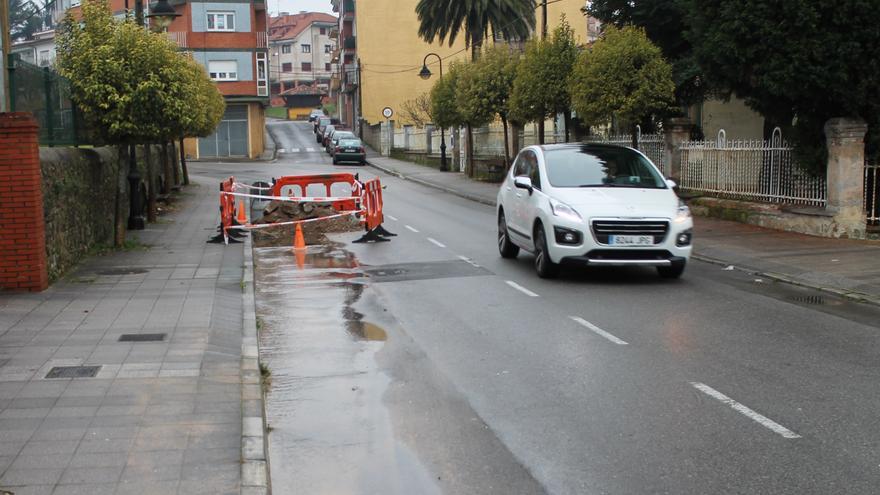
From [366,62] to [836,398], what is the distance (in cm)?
6806

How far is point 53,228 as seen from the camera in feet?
43.5

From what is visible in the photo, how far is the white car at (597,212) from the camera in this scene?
12633 mm

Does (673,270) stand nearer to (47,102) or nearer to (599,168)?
(599,168)

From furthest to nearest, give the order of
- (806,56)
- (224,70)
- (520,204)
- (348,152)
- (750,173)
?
(224,70) < (348,152) < (750,173) < (806,56) < (520,204)

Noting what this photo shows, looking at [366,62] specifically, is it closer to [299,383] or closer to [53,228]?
[53,228]

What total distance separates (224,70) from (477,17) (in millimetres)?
21699

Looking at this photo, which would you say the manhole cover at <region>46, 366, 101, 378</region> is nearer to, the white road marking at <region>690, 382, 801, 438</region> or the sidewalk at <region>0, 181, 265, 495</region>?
the sidewalk at <region>0, 181, 265, 495</region>

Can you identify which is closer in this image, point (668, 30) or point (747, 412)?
point (747, 412)

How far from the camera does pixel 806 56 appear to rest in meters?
17.1

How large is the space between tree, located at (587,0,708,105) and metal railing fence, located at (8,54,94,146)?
15.9 metres

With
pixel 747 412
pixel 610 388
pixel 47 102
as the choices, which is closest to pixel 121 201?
pixel 47 102

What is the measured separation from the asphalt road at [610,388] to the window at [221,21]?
51.9 m

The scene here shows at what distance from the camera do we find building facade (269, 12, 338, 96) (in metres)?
Answer: 138

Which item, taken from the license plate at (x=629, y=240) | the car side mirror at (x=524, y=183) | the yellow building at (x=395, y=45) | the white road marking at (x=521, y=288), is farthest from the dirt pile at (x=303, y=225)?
the yellow building at (x=395, y=45)
